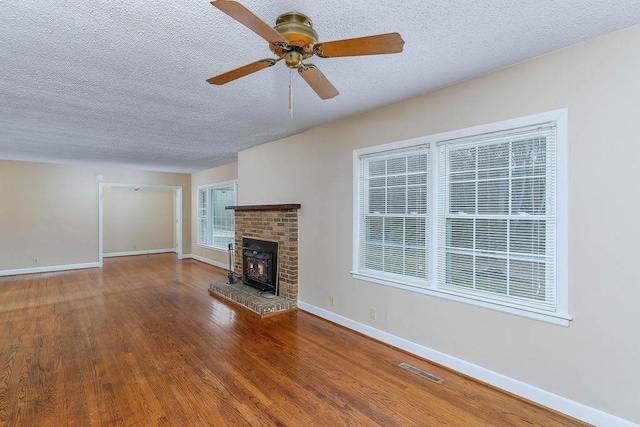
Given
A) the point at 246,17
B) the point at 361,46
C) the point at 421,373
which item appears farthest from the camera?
the point at 421,373

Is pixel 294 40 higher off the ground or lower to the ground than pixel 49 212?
higher

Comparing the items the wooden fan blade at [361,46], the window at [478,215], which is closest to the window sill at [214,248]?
the window at [478,215]

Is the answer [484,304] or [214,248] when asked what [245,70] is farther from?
[214,248]

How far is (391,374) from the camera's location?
2730 mm

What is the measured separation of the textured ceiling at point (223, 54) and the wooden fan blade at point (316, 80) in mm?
273

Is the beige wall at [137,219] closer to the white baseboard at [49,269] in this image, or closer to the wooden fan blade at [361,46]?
the white baseboard at [49,269]

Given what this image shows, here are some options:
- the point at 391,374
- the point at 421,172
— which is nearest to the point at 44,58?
the point at 421,172

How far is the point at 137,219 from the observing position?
980cm

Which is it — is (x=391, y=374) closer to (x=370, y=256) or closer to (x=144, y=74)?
(x=370, y=256)

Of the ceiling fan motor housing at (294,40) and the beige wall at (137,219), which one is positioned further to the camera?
the beige wall at (137,219)

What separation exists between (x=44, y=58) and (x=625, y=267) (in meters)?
4.31

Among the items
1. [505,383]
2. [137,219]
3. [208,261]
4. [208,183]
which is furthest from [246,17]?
[137,219]

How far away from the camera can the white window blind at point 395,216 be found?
10.2 ft

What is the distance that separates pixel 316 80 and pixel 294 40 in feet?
1.29
